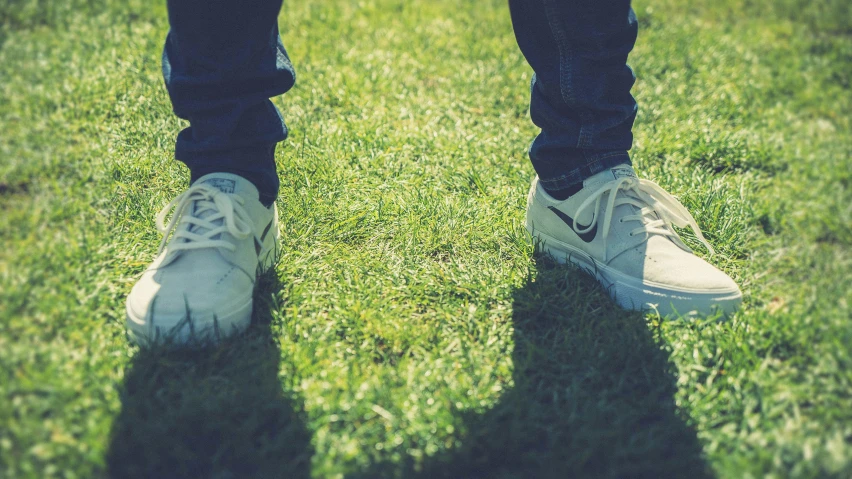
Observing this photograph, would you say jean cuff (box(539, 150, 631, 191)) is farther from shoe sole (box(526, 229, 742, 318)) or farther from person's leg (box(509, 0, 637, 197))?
shoe sole (box(526, 229, 742, 318))

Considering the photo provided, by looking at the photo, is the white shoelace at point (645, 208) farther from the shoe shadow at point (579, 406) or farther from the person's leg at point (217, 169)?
the person's leg at point (217, 169)

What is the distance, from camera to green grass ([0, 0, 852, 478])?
4.75 feet

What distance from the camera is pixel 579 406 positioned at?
5.24 feet

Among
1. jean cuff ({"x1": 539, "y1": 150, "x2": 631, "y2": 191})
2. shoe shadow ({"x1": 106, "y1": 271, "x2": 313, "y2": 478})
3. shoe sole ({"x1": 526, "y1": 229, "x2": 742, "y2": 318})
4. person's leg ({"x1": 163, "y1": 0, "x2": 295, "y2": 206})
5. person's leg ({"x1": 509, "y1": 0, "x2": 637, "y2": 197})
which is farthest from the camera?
jean cuff ({"x1": 539, "y1": 150, "x2": 631, "y2": 191})

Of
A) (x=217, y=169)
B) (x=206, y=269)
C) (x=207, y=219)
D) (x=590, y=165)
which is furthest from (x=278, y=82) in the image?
(x=590, y=165)

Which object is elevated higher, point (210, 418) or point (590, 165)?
point (590, 165)

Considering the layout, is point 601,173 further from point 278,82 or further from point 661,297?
point 278,82

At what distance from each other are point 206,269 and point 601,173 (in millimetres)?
1209

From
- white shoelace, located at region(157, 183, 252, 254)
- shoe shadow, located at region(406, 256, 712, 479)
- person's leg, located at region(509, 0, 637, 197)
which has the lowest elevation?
shoe shadow, located at region(406, 256, 712, 479)

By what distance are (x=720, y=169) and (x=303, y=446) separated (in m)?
2.16

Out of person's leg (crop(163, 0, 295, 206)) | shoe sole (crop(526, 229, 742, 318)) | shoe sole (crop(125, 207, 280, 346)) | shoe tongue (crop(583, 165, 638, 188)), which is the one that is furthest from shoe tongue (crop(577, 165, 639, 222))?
shoe sole (crop(125, 207, 280, 346))

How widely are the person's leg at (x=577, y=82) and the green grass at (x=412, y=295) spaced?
361mm

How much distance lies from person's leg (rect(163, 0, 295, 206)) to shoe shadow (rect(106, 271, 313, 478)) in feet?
1.77

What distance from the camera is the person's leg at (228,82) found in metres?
1.59
